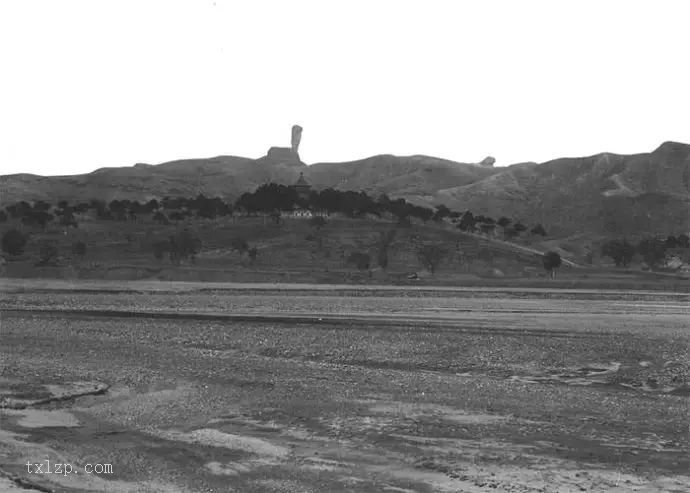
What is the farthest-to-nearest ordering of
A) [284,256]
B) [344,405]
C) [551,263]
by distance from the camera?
1. [284,256]
2. [551,263]
3. [344,405]

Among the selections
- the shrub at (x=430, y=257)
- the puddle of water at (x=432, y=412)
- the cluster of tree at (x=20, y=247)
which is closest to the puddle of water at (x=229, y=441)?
the puddle of water at (x=432, y=412)

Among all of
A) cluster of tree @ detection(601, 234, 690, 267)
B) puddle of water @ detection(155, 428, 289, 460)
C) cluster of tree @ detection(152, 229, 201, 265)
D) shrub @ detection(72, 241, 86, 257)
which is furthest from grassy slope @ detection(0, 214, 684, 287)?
puddle of water @ detection(155, 428, 289, 460)

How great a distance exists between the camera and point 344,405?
728 inches

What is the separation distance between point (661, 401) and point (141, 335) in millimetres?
22495

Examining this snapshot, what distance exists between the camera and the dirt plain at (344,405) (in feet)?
42.2

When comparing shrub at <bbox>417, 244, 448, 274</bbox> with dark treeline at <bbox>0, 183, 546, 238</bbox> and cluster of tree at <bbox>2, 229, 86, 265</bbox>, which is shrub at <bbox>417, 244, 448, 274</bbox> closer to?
dark treeline at <bbox>0, 183, 546, 238</bbox>

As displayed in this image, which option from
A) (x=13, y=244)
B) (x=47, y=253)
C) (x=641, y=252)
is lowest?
(x=47, y=253)

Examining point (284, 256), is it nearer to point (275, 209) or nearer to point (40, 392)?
point (275, 209)

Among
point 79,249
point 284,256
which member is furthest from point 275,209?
point 79,249

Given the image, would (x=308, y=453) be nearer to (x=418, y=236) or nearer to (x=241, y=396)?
(x=241, y=396)

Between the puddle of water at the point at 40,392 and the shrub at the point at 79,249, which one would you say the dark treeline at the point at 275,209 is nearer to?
the shrub at the point at 79,249

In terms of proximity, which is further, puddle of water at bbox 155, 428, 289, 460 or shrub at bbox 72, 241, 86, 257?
shrub at bbox 72, 241, 86, 257

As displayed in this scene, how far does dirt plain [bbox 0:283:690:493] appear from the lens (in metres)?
12.9

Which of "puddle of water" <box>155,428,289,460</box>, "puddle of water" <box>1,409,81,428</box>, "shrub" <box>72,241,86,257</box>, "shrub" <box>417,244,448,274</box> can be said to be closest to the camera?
"puddle of water" <box>155,428,289,460</box>
